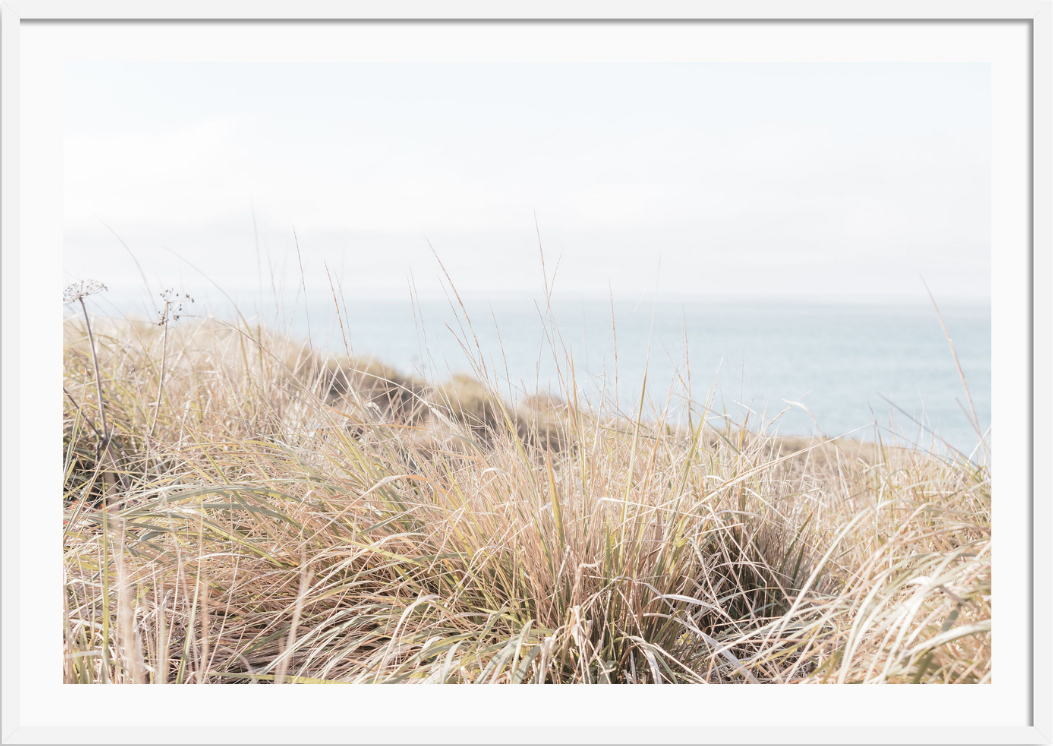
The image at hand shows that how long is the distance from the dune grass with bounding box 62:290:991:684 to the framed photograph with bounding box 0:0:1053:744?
0.04 ft

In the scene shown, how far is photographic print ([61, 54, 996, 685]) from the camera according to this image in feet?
4.00

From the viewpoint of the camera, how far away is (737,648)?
138 cm

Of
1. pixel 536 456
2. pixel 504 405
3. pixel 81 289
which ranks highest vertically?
pixel 81 289

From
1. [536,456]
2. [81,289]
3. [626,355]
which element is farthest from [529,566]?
[81,289]

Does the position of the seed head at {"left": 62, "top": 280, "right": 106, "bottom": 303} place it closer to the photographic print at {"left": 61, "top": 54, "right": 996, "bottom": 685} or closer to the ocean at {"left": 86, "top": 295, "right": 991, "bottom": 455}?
the photographic print at {"left": 61, "top": 54, "right": 996, "bottom": 685}

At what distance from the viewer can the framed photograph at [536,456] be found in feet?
3.80

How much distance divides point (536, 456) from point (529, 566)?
363 mm

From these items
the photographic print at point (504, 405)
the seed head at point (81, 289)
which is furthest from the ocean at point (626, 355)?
the seed head at point (81, 289)

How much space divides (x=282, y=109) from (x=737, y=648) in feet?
6.55

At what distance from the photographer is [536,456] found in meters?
1.54

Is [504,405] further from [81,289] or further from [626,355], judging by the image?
[81,289]

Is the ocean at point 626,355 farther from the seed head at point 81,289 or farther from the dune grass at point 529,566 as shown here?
the seed head at point 81,289
